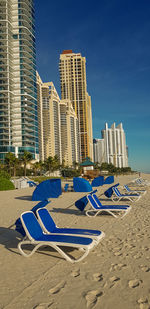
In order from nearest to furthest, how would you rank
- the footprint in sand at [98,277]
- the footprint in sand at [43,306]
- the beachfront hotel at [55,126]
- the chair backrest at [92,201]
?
the footprint in sand at [43,306]
the footprint in sand at [98,277]
the chair backrest at [92,201]
the beachfront hotel at [55,126]

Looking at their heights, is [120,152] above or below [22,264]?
above

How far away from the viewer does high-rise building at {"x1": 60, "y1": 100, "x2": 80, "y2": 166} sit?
111562 mm

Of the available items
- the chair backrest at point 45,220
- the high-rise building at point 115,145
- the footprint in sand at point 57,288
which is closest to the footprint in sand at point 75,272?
the footprint in sand at point 57,288

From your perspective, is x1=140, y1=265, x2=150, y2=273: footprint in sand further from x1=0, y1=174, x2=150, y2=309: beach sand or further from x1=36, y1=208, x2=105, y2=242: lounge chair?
x1=36, y1=208, x2=105, y2=242: lounge chair

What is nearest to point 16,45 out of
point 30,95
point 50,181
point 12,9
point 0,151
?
point 12,9

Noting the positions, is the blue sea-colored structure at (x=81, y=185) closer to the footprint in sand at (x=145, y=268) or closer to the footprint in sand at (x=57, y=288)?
the footprint in sand at (x=145, y=268)

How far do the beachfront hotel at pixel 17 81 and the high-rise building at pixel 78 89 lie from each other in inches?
1890

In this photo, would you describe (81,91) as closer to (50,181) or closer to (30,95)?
(30,95)

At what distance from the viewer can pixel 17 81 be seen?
75.2 meters

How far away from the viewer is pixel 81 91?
12744 cm

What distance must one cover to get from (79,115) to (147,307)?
12595cm

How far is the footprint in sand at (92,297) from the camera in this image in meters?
2.70

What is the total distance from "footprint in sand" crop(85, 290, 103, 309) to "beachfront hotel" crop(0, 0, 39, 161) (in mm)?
68060

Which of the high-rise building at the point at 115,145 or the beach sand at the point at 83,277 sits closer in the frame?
the beach sand at the point at 83,277
